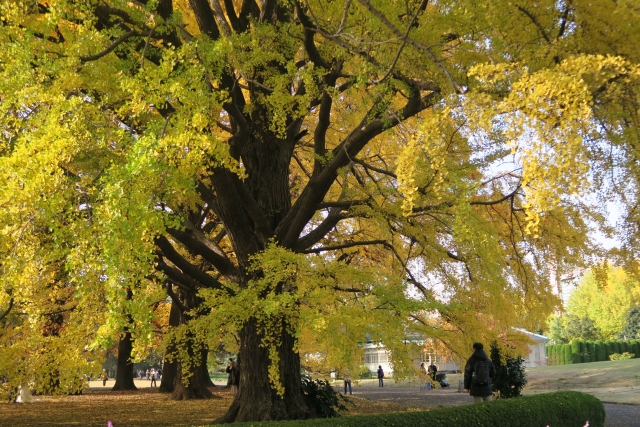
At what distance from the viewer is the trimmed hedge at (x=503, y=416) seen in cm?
696

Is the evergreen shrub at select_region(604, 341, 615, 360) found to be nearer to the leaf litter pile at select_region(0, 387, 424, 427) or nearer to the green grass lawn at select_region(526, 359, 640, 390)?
the green grass lawn at select_region(526, 359, 640, 390)

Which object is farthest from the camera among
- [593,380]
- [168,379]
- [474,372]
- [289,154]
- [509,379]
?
[168,379]

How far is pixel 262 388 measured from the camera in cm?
972

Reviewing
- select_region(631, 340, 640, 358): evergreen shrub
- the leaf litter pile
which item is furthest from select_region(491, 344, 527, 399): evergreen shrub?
select_region(631, 340, 640, 358): evergreen shrub

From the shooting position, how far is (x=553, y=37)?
17.4 ft

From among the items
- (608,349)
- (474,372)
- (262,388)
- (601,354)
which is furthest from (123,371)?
(608,349)

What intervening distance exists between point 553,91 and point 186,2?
937 centimetres

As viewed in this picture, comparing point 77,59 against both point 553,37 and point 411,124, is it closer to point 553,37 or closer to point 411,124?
point 553,37

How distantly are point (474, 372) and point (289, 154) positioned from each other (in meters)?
5.45

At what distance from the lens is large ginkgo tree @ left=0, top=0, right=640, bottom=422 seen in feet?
15.6

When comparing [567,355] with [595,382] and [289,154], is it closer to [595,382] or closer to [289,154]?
[595,382]

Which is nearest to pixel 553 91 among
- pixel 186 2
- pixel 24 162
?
pixel 24 162

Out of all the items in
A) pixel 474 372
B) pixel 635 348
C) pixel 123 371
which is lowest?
pixel 123 371

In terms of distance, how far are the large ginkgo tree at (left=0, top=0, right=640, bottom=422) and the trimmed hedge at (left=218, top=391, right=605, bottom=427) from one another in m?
0.74
